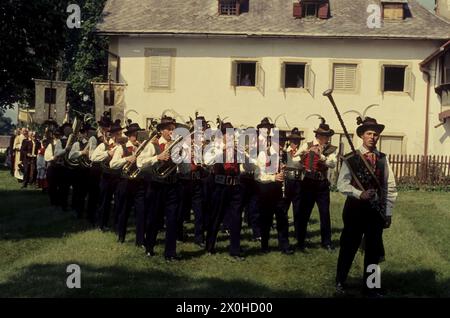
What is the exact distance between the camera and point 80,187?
16.2m

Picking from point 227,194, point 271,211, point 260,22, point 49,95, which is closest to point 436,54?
point 260,22

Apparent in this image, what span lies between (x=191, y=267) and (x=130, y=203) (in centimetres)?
283

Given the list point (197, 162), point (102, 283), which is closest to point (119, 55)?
point (197, 162)

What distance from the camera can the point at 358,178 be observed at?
29.0 ft

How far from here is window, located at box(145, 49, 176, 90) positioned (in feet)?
99.8

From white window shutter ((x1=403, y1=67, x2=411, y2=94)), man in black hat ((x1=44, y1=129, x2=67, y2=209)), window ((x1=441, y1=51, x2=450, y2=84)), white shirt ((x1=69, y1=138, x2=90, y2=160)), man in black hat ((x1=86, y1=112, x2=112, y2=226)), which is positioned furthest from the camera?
white window shutter ((x1=403, y1=67, x2=411, y2=94))

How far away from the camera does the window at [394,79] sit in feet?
97.7

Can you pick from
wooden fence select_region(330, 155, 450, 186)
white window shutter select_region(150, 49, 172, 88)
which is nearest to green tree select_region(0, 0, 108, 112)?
white window shutter select_region(150, 49, 172, 88)

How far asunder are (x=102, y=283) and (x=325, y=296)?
10.1ft

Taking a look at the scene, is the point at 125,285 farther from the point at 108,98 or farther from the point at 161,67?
the point at 161,67

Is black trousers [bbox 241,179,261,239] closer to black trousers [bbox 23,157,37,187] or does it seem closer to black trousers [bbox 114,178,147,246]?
black trousers [bbox 114,178,147,246]

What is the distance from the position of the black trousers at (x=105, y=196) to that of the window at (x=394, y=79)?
61.3ft

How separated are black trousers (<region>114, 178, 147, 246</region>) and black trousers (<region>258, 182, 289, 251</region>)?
7.20 ft
